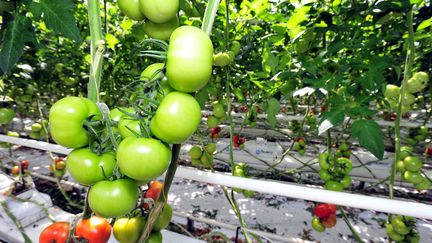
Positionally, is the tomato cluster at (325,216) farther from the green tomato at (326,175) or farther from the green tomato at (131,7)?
the green tomato at (131,7)

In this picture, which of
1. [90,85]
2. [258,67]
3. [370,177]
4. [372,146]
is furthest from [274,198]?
[90,85]

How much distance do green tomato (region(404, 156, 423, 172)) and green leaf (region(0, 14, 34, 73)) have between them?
1439 millimetres

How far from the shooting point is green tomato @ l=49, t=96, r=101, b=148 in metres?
0.41

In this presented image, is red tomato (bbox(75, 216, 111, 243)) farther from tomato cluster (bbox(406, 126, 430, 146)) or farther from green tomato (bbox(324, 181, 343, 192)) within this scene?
tomato cluster (bbox(406, 126, 430, 146))

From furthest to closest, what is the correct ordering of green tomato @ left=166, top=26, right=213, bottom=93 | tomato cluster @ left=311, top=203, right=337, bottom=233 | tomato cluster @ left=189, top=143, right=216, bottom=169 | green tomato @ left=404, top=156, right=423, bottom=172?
tomato cluster @ left=189, top=143, right=216, bottom=169
tomato cluster @ left=311, top=203, right=337, bottom=233
green tomato @ left=404, top=156, right=423, bottom=172
green tomato @ left=166, top=26, right=213, bottom=93

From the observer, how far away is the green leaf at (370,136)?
781mm

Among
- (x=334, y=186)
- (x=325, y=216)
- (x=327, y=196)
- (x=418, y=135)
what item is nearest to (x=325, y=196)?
(x=327, y=196)

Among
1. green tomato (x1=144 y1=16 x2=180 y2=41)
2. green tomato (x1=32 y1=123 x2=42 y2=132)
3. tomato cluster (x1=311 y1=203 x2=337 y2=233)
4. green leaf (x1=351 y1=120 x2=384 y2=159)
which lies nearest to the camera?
green tomato (x1=144 y1=16 x2=180 y2=41)

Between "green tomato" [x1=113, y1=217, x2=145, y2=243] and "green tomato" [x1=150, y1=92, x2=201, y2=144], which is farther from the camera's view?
"green tomato" [x1=113, y1=217, x2=145, y2=243]

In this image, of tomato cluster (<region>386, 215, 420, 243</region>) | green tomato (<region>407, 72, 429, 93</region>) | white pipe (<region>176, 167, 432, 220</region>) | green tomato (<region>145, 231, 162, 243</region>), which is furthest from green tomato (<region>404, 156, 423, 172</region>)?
green tomato (<region>145, 231, 162, 243</region>)

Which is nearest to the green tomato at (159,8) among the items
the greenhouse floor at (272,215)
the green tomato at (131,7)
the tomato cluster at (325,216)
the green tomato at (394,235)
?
the green tomato at (131,7)

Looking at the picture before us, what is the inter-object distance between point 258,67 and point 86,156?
5.05 ft

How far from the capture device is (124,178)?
455mm

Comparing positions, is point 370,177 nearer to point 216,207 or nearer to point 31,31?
point 216,207
